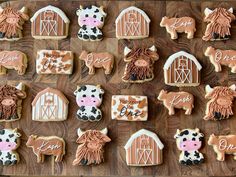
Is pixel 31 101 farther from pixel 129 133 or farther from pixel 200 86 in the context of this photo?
pixel 200 86

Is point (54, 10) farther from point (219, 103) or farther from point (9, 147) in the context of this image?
point (219, 103)

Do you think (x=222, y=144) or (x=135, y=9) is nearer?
(x=222, y=144)

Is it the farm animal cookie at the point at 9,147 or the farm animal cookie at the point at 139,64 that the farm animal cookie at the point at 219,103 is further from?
the farm animal cookie at the point at 9,147

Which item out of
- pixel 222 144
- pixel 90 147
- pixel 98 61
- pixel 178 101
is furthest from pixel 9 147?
pixel 222 144

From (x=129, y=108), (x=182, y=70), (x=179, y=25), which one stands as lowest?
(x=129, y=108)

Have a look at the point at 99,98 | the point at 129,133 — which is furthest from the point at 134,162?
the point at 99,98

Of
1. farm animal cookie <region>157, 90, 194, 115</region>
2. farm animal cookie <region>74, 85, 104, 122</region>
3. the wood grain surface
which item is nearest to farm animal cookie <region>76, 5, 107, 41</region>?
the wood grain surface
